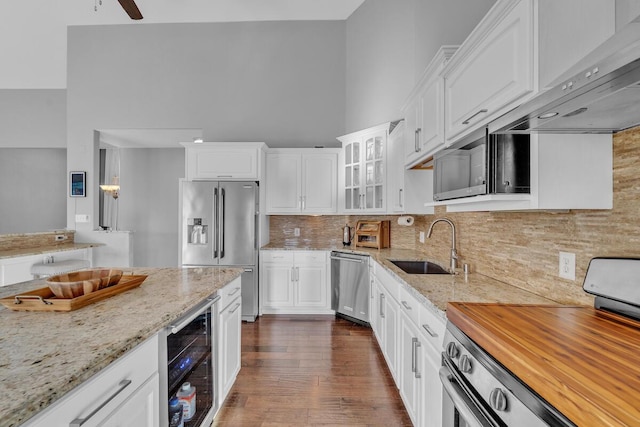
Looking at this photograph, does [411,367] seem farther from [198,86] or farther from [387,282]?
[198,86]

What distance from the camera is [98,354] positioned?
85cm

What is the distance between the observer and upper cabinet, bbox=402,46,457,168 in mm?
1962

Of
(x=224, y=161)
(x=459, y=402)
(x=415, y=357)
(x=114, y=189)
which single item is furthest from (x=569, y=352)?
(x=114, y=189)

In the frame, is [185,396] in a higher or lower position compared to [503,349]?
lower

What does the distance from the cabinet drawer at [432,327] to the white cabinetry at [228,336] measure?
45.4 inches

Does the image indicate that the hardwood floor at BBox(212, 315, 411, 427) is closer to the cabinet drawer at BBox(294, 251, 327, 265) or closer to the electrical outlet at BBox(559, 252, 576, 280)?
the cabinet drawer at BBox(294, 251, 327, 265)

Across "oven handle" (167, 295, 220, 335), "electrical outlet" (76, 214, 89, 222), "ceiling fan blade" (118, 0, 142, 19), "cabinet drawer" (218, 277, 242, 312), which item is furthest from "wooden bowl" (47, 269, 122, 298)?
"electrical outlet" (76, 214, 89, 222)

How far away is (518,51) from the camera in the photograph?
3.83ft

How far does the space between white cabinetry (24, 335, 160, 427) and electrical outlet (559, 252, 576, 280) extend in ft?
5.73

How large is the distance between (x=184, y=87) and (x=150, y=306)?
4209 mm

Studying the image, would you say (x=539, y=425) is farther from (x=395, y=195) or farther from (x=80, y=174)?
(x=80, y=174)

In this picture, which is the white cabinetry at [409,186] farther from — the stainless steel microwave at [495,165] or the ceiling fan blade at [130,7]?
the ceiling fan blade at [130,7]

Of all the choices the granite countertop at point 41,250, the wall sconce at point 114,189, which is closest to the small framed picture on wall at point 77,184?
the wall sconce at point 114,189

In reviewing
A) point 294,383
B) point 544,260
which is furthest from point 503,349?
point 294,383
